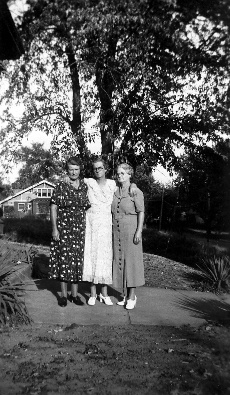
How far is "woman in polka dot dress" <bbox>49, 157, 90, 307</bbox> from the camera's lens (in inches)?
208

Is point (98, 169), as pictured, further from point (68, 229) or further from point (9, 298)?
point (9, 298)

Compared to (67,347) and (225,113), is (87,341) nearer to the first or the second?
(67,347)

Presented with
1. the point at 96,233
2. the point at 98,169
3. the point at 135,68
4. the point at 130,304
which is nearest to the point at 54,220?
the point at 96,233

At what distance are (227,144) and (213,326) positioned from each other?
565 centimetres

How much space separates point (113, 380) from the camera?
10.9 feet

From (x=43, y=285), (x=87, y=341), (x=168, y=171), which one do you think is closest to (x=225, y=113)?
(x=168, y=171)

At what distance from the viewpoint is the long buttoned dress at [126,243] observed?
5.44 m

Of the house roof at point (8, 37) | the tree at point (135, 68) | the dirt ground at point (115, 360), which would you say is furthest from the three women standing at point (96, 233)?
the tree at point (135, 68)

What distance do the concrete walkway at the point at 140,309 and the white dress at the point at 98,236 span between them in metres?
0.38

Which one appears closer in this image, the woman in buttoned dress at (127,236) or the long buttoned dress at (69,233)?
the long buttoned dress at (69,233)

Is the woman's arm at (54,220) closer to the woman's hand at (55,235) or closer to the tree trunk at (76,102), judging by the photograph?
the woman's hand at (55,235)

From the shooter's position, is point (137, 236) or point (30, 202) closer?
point (137, 236)

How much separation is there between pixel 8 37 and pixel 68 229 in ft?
7.53

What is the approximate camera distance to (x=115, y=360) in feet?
12.2
